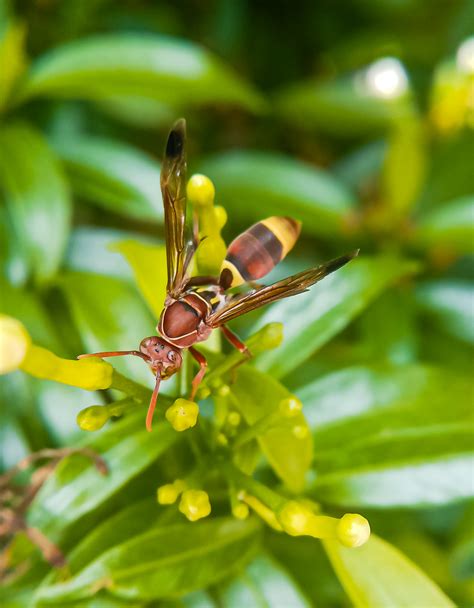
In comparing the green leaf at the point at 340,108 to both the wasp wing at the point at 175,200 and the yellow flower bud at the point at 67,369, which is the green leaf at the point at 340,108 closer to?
the wasp wing at the point at 175,200

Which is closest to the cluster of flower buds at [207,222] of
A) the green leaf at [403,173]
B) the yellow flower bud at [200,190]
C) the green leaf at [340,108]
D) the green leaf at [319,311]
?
the yellow flower bud at [200,190]

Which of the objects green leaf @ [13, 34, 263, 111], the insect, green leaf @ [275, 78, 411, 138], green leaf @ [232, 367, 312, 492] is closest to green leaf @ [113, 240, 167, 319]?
the insect

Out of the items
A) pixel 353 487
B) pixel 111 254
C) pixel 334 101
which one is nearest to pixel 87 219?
pixel 111 254

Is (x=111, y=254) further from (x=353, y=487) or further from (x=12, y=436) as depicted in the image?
(x=353, y=487)

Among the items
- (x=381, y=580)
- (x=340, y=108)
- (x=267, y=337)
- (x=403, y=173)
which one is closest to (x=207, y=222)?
(x=267, y=337)

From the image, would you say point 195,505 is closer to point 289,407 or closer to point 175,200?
point 289,407

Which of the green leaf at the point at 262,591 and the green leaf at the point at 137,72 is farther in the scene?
the green leaf at the point at 137,72

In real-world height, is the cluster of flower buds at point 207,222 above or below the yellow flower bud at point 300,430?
above
